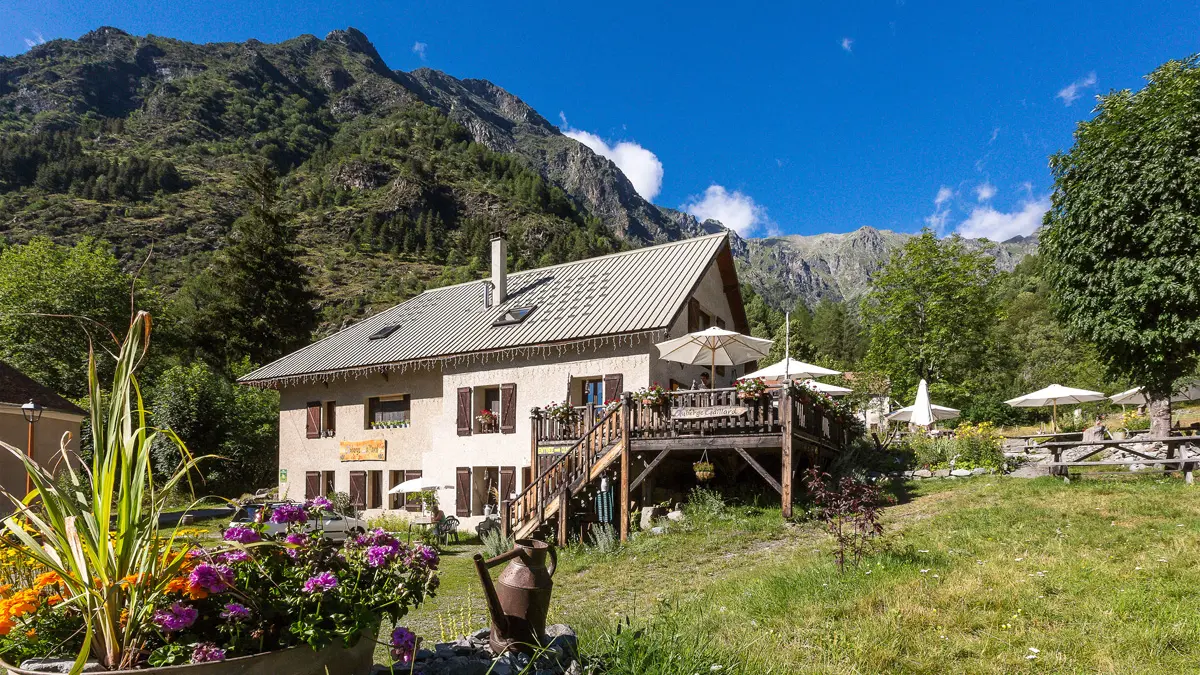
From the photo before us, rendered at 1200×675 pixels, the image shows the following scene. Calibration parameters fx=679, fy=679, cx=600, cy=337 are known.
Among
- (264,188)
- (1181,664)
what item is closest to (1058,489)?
(1181,664)

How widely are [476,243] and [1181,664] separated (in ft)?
255

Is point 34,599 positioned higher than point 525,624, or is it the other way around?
point 34,599

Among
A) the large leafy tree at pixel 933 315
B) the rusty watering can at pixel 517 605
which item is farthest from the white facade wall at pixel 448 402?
the large leafy tree at pixel 933 315

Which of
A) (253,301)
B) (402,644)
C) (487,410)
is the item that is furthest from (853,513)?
(253,301)

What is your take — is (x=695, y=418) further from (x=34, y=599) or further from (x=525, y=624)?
(x=34, y=599)

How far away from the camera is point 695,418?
13586mm

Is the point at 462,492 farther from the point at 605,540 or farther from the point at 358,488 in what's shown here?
the point at 605,540

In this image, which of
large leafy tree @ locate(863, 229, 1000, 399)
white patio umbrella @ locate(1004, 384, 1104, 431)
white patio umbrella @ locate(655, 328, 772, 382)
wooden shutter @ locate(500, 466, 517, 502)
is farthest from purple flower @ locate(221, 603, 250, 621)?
large leafy tree @ locate(863, 229, 1000, 399)

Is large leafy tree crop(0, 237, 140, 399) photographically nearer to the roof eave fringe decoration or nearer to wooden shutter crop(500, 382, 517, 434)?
the roof eave fringe decoration

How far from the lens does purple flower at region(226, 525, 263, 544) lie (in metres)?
3.41

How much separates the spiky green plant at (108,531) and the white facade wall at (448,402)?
14749mm

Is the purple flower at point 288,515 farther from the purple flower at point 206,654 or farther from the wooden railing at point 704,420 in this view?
the wooden railing at point 704,420

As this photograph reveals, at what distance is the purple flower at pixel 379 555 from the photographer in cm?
363

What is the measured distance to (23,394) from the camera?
19062 mm
